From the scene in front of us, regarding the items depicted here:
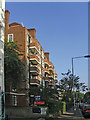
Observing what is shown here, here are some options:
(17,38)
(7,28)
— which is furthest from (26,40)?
(7,28)

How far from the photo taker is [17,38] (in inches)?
1838

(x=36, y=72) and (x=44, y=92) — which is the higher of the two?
(x=36, y=72)

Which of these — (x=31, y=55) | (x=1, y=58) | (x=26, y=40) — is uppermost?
(x=26, y=40)

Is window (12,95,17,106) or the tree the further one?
window (12,95,17,106)

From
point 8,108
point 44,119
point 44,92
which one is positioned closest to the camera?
point 44,119

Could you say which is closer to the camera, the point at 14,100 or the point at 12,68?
the point at 12,68

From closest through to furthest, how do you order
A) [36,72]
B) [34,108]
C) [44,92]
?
[34,108]
[44,92]
[36,72]

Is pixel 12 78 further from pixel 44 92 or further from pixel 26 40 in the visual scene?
pixel 26 40

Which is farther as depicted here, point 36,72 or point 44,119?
point 36,72

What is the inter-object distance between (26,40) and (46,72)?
19.6 metres

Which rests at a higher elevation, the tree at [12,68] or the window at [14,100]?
the tree at [12,68]

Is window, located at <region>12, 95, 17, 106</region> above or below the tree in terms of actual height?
below

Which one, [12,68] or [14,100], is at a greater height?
[12,68]

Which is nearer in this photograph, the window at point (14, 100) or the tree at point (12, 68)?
the tree at point (12, 68)
